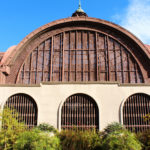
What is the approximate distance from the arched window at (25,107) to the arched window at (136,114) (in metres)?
8.22

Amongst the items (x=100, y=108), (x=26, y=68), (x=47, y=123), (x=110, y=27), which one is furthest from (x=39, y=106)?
(x=110, y=27)

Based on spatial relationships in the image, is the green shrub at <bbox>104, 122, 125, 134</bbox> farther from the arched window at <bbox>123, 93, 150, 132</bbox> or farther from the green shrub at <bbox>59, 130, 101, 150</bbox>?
the green shrub at <bbox>59, 130, 101, 150</bbox>

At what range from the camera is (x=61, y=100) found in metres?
19.4

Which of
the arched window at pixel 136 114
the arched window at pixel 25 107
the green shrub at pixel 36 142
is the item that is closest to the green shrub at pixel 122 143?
the green shrub at pixel 36 142

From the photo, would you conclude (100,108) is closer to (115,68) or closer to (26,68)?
(115,68)

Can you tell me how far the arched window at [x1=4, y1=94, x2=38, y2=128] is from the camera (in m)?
19.4

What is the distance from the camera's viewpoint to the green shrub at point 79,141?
13.3 meters

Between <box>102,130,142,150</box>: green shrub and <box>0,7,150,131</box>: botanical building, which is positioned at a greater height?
<box>0,7,150,131</box>: botanical building

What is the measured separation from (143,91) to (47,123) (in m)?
9.17

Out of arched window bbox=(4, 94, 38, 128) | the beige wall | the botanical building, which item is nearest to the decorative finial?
the botanical building

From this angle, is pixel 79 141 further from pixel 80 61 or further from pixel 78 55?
pixel 78 55

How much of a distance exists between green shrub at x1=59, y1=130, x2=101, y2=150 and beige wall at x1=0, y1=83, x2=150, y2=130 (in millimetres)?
4661

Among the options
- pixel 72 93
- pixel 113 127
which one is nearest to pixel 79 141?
pixel 113 127

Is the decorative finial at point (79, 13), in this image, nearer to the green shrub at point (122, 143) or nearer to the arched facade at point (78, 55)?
the arched facade at point (78, 55)
